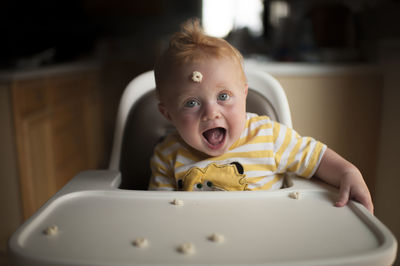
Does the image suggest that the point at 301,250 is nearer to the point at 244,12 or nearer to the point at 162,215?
the point at 162,215

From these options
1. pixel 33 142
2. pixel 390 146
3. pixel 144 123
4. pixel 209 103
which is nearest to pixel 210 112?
pixel 209 103

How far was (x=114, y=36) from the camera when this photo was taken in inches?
166

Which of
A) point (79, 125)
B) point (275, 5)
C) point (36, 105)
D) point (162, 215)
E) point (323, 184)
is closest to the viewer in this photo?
point (162, 215)

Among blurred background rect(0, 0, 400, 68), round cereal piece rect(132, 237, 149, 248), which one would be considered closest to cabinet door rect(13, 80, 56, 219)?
blurred background rect(0, 0, 400, 68)

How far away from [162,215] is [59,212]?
0.63ft

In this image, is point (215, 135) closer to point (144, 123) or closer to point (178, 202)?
point (178, 202)

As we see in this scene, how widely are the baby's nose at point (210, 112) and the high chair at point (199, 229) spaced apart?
0.51 feet

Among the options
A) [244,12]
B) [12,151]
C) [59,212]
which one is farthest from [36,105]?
[244,12]

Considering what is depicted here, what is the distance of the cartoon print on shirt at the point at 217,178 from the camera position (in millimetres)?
884

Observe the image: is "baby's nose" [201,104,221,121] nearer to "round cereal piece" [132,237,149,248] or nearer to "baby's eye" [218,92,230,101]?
"baby's eye" [218,92,230,101]

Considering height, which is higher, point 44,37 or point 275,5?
point 275,5

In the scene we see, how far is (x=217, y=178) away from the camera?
2.90 ft

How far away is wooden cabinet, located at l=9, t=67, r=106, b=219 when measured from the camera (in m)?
1.92

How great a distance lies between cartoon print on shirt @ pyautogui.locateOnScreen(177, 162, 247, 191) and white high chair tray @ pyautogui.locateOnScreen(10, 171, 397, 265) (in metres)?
0.13
